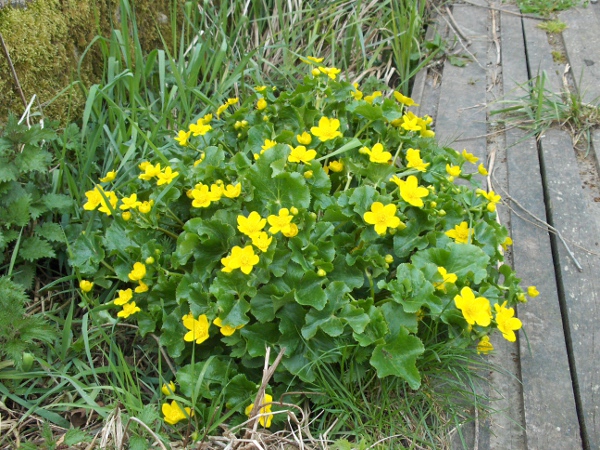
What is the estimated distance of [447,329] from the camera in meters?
1.90

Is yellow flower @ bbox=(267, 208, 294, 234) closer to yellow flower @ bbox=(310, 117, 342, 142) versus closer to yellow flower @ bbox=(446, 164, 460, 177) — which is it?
yellow flower @ bbox=(310, 117, 342, 142)

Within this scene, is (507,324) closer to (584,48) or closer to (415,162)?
(415,162)

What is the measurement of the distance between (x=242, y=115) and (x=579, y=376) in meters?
1.61

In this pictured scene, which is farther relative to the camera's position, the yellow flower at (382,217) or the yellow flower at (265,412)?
the yellow flower at (382,217)

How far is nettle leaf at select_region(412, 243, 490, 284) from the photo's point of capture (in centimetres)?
186

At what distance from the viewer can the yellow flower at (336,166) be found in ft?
7.16

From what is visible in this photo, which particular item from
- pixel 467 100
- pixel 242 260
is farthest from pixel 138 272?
pixel 467 100

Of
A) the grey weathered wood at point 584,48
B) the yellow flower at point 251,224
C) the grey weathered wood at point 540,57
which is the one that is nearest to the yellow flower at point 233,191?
the yellow flower at point 251,224

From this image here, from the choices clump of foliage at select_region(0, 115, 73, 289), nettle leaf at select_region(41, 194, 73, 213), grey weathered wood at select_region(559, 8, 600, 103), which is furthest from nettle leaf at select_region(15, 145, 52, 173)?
grey weathered wood at select_region(559, 8, 600, 103)

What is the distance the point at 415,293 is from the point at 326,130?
2.45 feet

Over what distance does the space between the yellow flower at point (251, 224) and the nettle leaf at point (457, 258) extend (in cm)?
52

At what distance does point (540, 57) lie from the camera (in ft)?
12.4

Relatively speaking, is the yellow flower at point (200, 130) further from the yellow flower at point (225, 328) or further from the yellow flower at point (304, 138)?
the yellow flower at point (225, 328)

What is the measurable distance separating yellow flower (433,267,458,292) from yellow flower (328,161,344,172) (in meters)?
0.60
